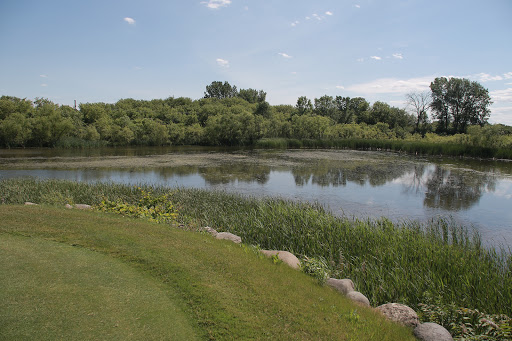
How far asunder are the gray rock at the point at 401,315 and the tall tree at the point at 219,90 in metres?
127

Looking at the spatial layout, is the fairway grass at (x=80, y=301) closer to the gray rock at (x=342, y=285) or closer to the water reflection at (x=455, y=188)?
the gray rock at (x=342, y=285)

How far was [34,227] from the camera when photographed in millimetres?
6117

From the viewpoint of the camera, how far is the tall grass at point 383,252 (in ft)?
16.5

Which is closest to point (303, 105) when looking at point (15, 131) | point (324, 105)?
point (324, 105)

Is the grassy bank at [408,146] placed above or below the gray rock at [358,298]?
above

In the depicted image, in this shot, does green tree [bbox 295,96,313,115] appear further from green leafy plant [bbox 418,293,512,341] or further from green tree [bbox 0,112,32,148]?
green leafy plant [bbox 418,293,512,341]

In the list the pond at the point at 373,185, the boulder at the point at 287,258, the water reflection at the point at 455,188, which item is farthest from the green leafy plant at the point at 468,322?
the water reflection at the point at 455,188

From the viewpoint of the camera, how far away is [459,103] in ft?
203

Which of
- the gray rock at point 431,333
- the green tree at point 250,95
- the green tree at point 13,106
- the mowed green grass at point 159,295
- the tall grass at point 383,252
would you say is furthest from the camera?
the green tree at point 250,95

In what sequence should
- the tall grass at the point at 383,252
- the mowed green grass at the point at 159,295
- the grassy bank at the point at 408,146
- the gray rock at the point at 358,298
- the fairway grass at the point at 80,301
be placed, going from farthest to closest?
the grassy bank at the point at 408,146, the tall grass at the point at 383,252, the gray rock at the point at 358,298, the mowed green grass at the point at 159,295, the fairway grass at the point at 80,301

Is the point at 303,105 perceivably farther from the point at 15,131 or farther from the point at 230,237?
the point at 230,237

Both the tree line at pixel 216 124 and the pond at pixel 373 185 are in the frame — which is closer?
the pond at pixel 373 185

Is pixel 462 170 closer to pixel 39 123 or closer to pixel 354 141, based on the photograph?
pixel 354 141

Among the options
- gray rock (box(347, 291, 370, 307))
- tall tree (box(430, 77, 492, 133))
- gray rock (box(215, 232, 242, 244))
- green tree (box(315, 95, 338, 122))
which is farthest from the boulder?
green tree (box(315, 95, 338, 122))
